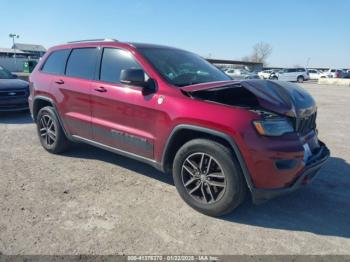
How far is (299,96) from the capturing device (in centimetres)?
365

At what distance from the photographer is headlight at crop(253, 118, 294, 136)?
312cm

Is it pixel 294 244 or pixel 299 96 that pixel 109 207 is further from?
pixel 299 96

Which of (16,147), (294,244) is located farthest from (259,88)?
(16,147)

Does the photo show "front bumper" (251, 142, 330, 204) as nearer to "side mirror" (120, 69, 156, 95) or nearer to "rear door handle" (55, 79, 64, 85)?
"side mirror" (120, 69, 156, 95)

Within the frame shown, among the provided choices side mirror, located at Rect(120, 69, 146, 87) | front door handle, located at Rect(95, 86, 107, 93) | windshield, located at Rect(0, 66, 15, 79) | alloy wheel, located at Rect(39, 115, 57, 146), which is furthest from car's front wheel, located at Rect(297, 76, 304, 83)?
side mirror, located at Rect(120, 69, 146, 87)

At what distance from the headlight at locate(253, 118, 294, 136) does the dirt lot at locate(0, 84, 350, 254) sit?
0.99m

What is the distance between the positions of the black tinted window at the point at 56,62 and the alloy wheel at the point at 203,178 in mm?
2846

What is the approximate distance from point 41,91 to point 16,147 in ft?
4.24

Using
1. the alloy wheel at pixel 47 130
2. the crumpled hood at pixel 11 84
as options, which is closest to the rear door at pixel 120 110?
the alloy wheel at pixel 47 130

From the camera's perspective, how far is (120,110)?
4.13 meters

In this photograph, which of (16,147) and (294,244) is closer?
(294,244)

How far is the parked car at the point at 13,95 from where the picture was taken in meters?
8.80

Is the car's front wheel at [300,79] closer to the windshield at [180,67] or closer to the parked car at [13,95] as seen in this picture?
the parked car at [13,95]

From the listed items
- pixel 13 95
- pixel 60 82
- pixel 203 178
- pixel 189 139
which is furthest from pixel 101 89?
pixel 13 95
